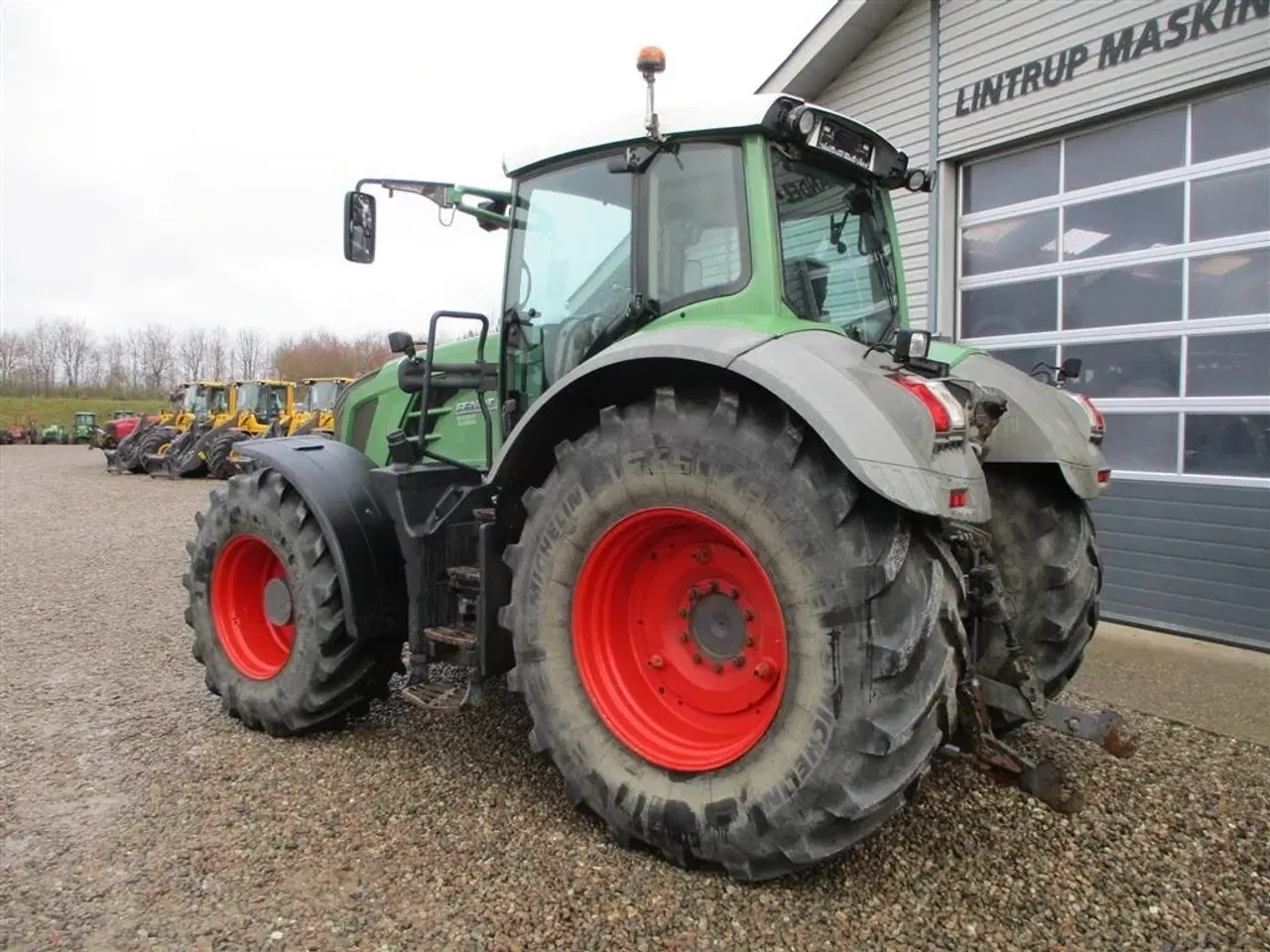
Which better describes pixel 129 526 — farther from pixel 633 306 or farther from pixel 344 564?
pixel 633 306

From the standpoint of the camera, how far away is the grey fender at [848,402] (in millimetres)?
2205

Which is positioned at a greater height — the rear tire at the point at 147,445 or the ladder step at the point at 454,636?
the rear tire at the point at 147,445

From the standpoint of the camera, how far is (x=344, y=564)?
3441 millimetres

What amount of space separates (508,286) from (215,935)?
2385mm

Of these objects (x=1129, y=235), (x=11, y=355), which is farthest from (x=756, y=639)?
(x=11, y=355)

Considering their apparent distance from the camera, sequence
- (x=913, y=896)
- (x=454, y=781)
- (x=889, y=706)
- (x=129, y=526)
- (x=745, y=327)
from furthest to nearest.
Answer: (x=129, y=526)
(x=454, y=781)
(x=745, y=327)
(x=913, y=896)
(x=889, y=706)

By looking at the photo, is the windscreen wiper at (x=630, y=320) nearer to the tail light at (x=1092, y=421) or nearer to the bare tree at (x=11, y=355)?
the tail light at (x=1092, y=421)

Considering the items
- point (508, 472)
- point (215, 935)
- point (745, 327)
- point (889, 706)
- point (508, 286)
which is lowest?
point (215, 935)

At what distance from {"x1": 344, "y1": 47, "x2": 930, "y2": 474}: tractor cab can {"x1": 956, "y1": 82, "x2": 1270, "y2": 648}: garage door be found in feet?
9.65

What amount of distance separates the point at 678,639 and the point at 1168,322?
4502 mm

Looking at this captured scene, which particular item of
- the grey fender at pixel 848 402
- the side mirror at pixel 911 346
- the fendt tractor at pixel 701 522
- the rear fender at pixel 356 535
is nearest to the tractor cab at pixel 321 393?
the fendt tractor at pixel 701 522

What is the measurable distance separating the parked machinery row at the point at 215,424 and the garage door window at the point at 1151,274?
14220mm

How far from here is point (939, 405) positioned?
7.70 feet

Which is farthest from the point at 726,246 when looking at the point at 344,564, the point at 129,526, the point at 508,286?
the point at 129,526
